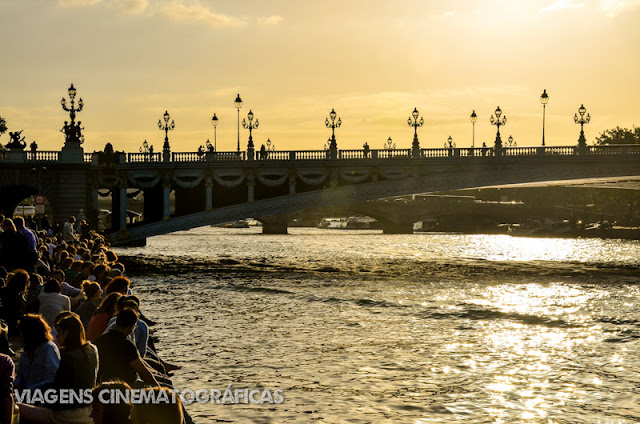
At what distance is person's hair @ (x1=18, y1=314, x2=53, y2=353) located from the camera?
1063 centimetres

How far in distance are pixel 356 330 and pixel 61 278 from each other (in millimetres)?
11260

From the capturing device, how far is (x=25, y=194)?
236 ft

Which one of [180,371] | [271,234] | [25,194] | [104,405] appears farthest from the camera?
[271,234]

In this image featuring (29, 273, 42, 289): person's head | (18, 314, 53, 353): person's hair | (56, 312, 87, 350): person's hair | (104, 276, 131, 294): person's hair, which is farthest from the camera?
(29, 273, 42, 289): person's head

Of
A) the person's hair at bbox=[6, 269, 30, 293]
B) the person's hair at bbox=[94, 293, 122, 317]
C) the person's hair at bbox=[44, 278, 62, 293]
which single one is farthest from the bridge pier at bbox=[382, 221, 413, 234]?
the person's hair at bbox=[94, 293, 122, 317]

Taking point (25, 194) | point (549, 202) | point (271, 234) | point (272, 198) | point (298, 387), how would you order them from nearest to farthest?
point (298, 387) → point (272, 198) → point (25, 194) → point (271, 234) → point (549, 202)

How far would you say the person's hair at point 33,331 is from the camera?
1063 cm

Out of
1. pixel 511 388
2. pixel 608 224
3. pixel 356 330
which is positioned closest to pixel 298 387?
pixel 511 388

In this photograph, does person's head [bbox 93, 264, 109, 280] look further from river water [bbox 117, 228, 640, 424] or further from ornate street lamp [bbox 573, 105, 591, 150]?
ornate street lamp [bbox 573, 105, 591, 150]

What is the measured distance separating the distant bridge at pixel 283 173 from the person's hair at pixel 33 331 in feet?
169

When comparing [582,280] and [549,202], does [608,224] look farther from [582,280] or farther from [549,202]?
[582,280]

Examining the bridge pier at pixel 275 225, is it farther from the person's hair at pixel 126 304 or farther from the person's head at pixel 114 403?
the person's head at pixel 114 403

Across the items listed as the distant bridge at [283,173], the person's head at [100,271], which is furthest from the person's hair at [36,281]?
the distant bridge at [283,173]

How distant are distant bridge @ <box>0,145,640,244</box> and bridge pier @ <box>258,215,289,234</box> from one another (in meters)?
68.0
